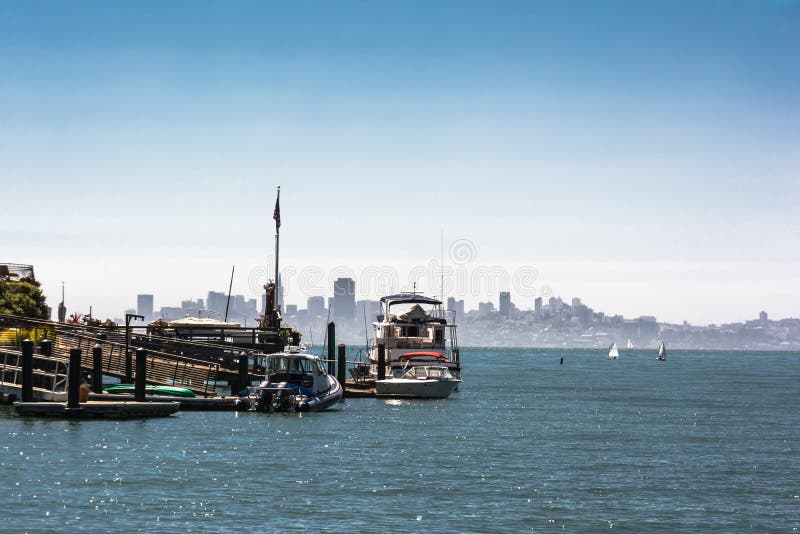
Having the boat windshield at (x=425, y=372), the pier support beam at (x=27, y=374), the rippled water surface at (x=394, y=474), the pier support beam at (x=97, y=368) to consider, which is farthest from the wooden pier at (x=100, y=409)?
the boat windshield at (x=425, y=372)

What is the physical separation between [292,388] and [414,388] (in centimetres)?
1578

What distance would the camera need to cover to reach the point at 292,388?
2361 inches

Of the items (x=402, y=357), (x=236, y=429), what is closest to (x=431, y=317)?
(x=402, y=357)

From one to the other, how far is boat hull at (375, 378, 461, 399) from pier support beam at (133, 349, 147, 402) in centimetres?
2170

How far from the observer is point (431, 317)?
86.2m

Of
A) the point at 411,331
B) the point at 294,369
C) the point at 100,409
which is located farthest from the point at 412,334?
the point at 100,409

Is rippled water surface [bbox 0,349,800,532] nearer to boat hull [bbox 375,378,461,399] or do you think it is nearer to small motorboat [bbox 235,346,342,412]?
small motorboat [bbox 235,346,342,412]

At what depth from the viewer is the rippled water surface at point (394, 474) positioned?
99.3ft

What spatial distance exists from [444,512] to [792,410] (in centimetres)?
5532

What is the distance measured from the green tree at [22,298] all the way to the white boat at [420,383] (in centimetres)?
3420

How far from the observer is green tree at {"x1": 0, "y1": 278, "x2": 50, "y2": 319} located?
283 ft

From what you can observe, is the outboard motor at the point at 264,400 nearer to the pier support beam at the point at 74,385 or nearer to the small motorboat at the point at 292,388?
the small motorboat at the point at 292,388

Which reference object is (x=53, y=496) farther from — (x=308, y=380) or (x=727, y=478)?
(x=308, y=380)

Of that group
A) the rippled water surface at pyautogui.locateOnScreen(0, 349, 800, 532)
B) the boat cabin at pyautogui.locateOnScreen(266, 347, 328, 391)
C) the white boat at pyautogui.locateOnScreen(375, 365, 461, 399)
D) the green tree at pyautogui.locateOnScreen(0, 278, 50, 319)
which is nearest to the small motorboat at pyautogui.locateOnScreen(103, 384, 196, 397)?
the rippled water surface at pyautogui.locateOnScreen(0, 349, 800, 532)
